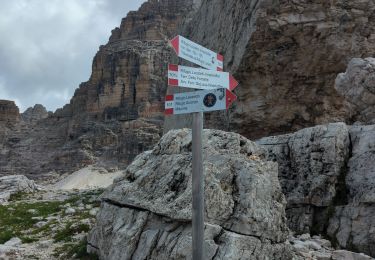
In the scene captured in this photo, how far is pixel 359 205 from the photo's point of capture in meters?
10.0

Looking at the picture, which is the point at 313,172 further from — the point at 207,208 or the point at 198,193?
the point at 198,193

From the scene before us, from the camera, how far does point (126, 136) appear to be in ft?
319

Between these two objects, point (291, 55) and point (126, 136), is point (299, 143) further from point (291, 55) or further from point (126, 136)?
point (126, 136)

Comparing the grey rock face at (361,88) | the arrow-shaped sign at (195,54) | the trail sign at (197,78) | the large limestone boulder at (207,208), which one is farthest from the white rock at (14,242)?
the grey rock face at (361,88)

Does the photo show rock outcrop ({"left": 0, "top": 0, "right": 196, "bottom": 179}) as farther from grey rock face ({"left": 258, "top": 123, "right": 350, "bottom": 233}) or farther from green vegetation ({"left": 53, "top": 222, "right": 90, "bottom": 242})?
grey rock face ({"left": 258, "top": 123, "right": 350, "bottom": 233})

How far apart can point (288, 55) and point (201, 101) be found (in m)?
20.2

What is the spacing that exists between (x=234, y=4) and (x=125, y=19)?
112451 mm

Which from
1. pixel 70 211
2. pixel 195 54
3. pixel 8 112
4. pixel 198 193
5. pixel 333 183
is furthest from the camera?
pixel 8 112

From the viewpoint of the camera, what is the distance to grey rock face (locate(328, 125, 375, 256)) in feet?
31.1

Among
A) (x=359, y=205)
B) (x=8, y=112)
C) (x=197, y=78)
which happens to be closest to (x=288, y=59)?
(x=359, y=205)

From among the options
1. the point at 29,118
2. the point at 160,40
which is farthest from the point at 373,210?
the point at 29,118

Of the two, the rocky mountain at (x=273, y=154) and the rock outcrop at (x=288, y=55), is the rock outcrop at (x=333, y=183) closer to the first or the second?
the rocky mountain at (x=273, y=154)

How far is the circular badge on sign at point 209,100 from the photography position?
6.13 meters

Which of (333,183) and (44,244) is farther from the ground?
(333,183)
